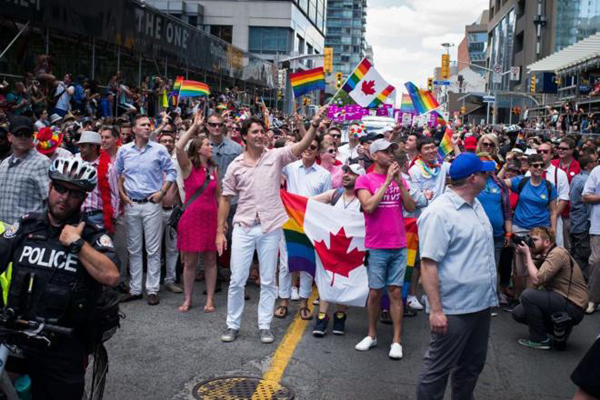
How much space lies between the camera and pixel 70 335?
3.79 metres

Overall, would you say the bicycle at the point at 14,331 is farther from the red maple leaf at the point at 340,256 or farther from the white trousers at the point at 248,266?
the red maple leaf at the point at 340,256

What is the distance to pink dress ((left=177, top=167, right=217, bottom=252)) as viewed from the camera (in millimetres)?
8258

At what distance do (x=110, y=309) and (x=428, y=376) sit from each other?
213cm

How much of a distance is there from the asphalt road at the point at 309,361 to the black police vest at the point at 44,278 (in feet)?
6.37

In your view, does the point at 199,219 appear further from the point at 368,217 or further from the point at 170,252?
the point at 368,217

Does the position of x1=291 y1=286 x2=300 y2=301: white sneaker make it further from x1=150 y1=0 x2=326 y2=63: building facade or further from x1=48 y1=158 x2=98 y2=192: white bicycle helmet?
x1=150 y1=0 x2=326 y2=63: building facade

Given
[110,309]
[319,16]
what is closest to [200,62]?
[110,309]

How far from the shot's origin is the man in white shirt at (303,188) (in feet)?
27.2

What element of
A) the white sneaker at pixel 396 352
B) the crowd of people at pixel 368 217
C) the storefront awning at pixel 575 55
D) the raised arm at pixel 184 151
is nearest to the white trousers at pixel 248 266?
the crowd of people at pixel 368 217

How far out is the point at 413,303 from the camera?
8727mm

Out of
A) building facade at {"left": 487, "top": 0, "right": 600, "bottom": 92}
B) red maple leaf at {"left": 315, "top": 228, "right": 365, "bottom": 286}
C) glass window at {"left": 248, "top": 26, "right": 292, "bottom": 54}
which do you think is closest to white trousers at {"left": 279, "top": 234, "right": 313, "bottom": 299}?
red maple leaf at {"left": 315, "top": 228, "right": 365, "bottom": 286}

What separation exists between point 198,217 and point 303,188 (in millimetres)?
1244

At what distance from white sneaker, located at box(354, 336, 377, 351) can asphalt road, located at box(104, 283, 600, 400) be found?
0.24 ft

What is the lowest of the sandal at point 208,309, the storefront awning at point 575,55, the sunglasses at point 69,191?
the sandal at point 208,309
